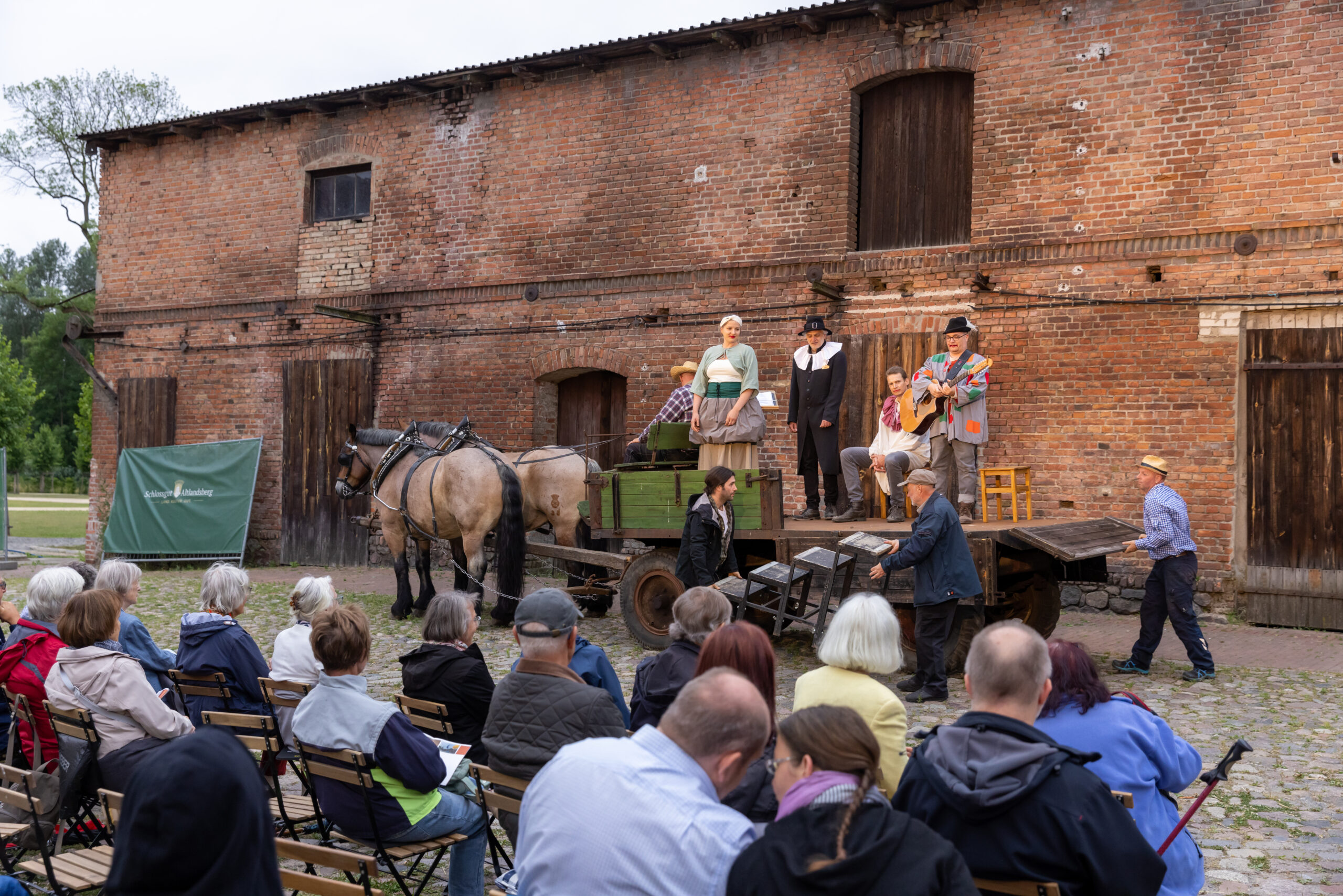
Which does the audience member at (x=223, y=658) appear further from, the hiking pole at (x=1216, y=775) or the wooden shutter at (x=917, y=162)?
the wooden shutter at (x=917, y=162)

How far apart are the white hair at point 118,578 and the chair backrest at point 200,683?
624 millimetres

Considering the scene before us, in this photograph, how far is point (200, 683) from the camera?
5.19 metres

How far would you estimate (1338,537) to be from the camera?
10.9 metres

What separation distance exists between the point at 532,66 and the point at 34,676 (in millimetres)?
12304

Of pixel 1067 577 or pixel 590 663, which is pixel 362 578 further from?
pixel 590 663

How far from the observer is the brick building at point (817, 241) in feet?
36.6

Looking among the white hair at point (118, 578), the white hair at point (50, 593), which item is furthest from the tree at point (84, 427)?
the white hair at point (50, 593)

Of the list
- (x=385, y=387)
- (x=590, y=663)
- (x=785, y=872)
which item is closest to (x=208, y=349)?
(x=385, y=387)

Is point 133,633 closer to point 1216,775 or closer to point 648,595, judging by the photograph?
point 1216,775

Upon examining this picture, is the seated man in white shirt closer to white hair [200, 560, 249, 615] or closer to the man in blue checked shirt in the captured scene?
the man in blue checked shirt

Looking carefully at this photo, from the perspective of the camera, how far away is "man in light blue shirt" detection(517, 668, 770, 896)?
2424mm

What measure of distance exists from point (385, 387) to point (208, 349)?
3.65 meters

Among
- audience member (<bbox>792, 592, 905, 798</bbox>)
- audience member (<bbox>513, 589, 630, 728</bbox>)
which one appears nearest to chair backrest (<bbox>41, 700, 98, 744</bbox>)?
audience member (<bbox>513, 589, 630, 728</bbox>)

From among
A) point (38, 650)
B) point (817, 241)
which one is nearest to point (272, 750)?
point (38, 650)
